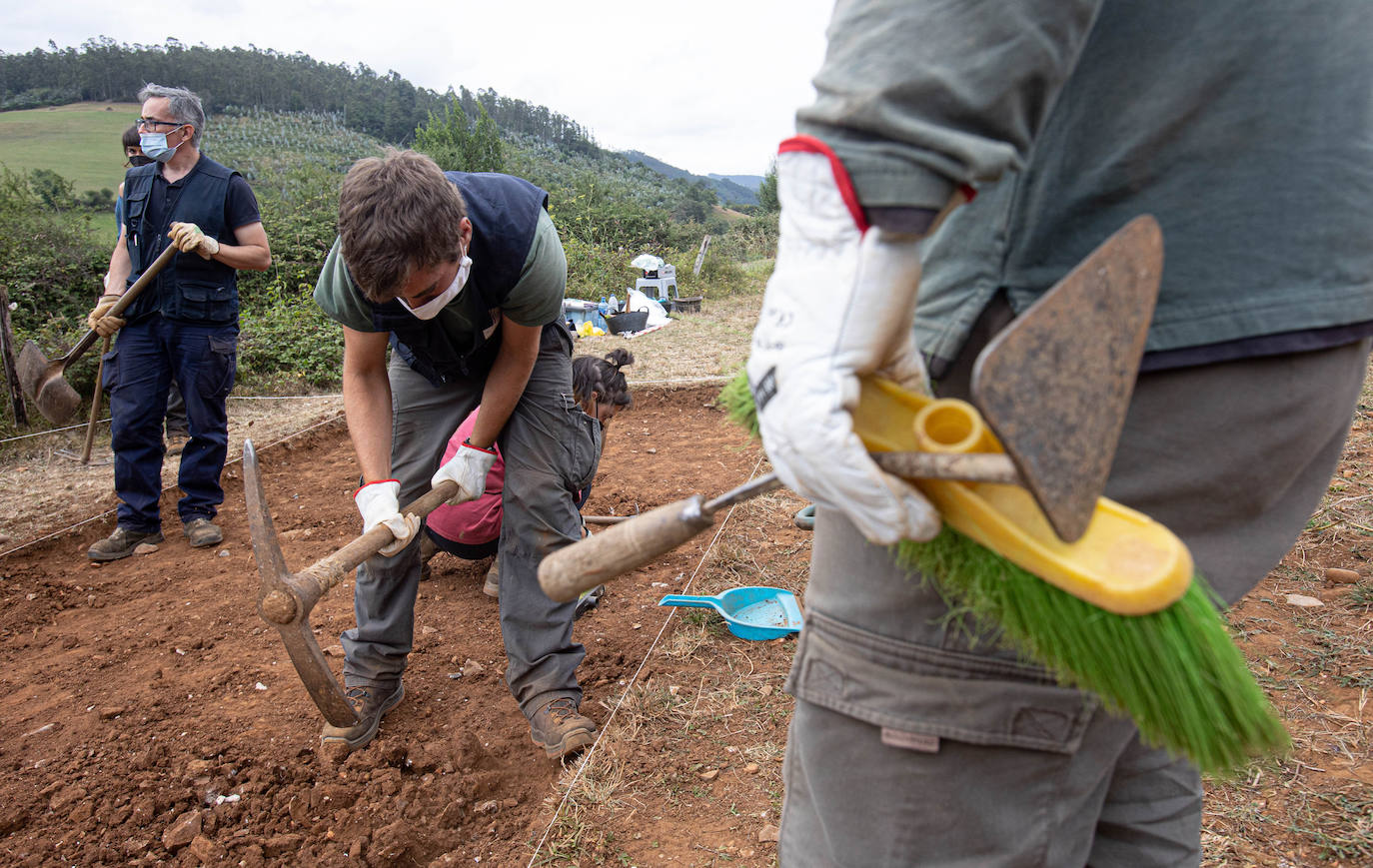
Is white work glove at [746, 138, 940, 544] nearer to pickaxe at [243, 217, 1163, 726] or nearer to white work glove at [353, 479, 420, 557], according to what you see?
pickaxe at [243, 217, 1163, 726]

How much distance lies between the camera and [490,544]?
355cm

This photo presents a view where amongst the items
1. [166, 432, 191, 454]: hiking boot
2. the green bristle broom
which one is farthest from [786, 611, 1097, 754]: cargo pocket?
[166, 432, 191, 454]: hiking boot

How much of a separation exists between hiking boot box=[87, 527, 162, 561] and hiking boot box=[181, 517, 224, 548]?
18 cm

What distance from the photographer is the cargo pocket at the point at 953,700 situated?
94cm

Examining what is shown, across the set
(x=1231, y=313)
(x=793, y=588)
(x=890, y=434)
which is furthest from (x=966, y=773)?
(x=793, y=588)

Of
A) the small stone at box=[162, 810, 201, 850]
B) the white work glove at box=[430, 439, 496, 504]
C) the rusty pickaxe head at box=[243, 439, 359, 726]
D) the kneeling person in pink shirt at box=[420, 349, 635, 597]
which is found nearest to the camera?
the rusty pickaxe head at box=[243, 439, 359, 726]

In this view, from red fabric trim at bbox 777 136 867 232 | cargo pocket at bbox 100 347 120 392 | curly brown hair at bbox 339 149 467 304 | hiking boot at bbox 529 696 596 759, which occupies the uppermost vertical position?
red fabric trim at bbox 777 136 867 232

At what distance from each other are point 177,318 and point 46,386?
1886 millimetres

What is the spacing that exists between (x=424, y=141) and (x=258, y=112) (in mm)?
30031

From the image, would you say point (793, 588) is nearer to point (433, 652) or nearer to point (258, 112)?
point (433, 652)

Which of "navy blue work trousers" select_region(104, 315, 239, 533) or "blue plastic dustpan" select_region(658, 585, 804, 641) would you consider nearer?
"blue plastic dustpan" select_region(658, 585, 804, 641)

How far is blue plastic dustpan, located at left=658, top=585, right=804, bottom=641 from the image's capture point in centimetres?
298

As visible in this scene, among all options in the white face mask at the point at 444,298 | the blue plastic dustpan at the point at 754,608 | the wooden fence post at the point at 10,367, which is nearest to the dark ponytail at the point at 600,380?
the blue plastic dustpan at the point at 754,608

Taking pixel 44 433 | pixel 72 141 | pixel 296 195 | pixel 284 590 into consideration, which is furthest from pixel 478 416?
pixel 72 141
